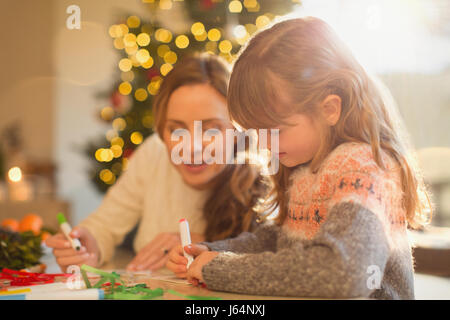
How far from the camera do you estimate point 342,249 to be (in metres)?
0.51

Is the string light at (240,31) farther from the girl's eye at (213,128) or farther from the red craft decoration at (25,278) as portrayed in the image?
the red craft decoration at (25,278)

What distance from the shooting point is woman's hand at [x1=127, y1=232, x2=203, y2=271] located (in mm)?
868

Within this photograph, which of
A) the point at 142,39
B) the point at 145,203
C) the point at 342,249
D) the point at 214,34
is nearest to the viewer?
the point at 342,249

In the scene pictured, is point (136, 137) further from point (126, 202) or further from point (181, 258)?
point (181, 258)

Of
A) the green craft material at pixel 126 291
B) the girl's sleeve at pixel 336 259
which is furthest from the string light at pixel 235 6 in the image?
the green craft material at pixel 126 291

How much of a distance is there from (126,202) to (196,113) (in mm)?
386

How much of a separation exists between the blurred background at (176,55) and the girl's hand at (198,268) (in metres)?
0.37

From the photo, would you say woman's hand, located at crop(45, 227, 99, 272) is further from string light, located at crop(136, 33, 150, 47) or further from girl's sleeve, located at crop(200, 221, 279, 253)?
string light, located at crop(136, 33, 150, 47)

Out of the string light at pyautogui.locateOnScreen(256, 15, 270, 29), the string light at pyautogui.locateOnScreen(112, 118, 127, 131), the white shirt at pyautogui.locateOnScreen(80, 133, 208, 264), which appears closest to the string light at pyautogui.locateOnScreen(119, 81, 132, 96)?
the string light at pyautogui.locateOnScreen(112, 118, 127, 131)

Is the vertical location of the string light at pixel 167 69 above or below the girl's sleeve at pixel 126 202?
above

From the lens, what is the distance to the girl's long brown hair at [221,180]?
94 centimetres

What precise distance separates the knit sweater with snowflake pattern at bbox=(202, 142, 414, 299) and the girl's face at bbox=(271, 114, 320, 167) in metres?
0.03

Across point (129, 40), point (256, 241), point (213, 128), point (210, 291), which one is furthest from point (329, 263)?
point (129, 40)

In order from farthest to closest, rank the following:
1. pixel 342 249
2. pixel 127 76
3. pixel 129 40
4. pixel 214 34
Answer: pixel 127 76
pixel 129 40
pixel 214 34
pixel 342 249
